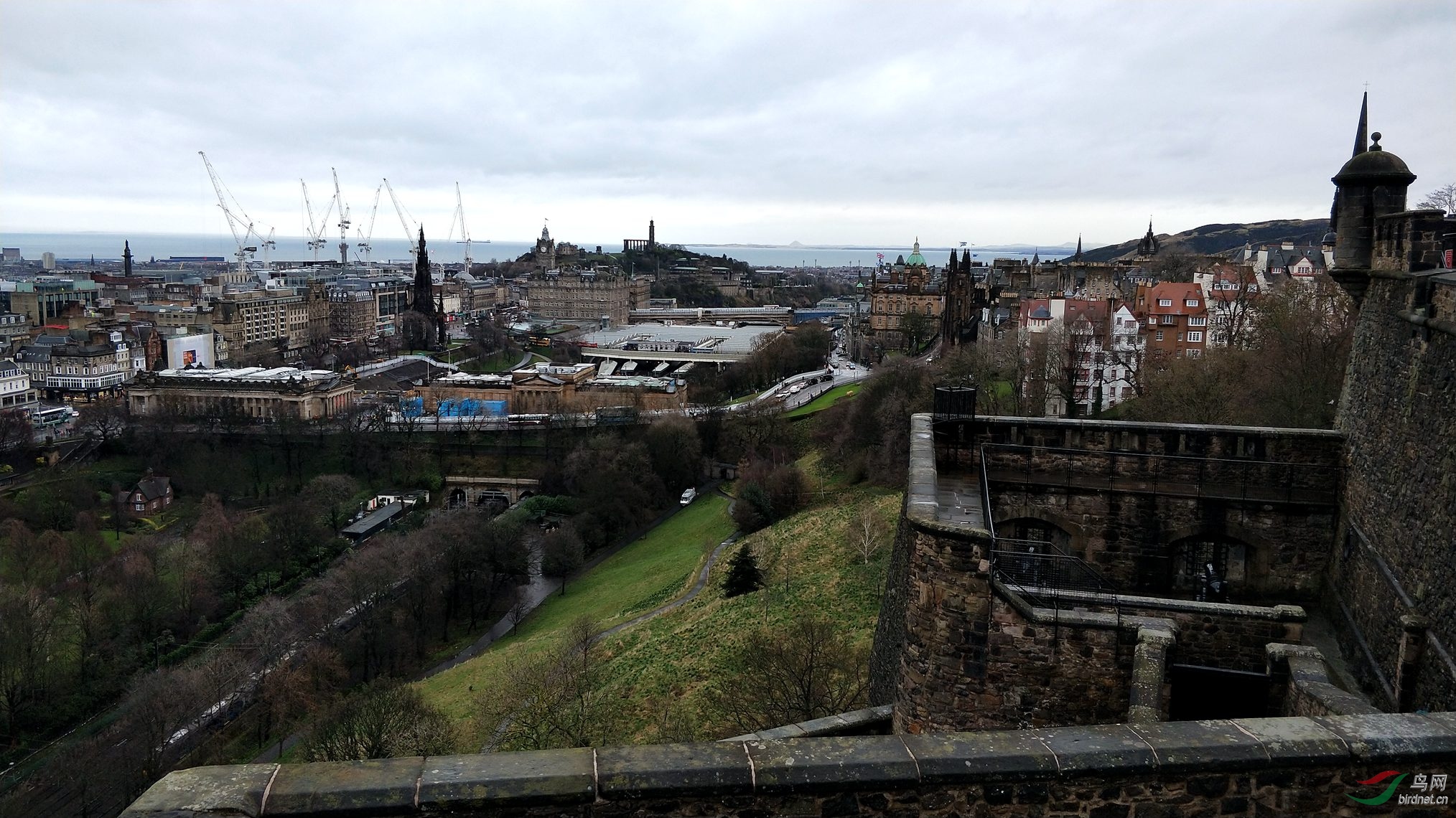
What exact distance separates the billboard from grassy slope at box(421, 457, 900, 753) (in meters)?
71.8

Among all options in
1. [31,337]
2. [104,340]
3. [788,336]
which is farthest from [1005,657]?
[31,337]

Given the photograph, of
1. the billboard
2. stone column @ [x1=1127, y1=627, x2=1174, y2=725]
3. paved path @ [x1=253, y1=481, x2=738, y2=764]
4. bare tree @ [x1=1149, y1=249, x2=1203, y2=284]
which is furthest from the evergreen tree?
the billboard

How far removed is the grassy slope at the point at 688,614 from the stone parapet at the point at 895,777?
39.0ft

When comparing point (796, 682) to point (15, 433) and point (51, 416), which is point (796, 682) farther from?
point (51, 416)

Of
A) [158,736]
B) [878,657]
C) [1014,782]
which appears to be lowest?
[158,736]

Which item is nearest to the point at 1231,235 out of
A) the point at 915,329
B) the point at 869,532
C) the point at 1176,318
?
the point at 915,329

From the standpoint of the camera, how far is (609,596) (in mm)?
31844

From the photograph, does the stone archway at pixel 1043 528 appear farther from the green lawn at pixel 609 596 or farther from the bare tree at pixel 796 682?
the green lawn at pixel 609 596

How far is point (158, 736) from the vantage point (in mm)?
23734

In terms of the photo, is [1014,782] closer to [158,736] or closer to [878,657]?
[878,657]

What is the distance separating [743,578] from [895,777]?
67.6ft

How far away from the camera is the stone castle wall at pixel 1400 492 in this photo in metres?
6.03

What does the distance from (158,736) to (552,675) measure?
12141mm

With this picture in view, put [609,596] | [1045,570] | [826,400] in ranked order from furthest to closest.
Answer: [826,400] → [609,596] → [1045,570]
